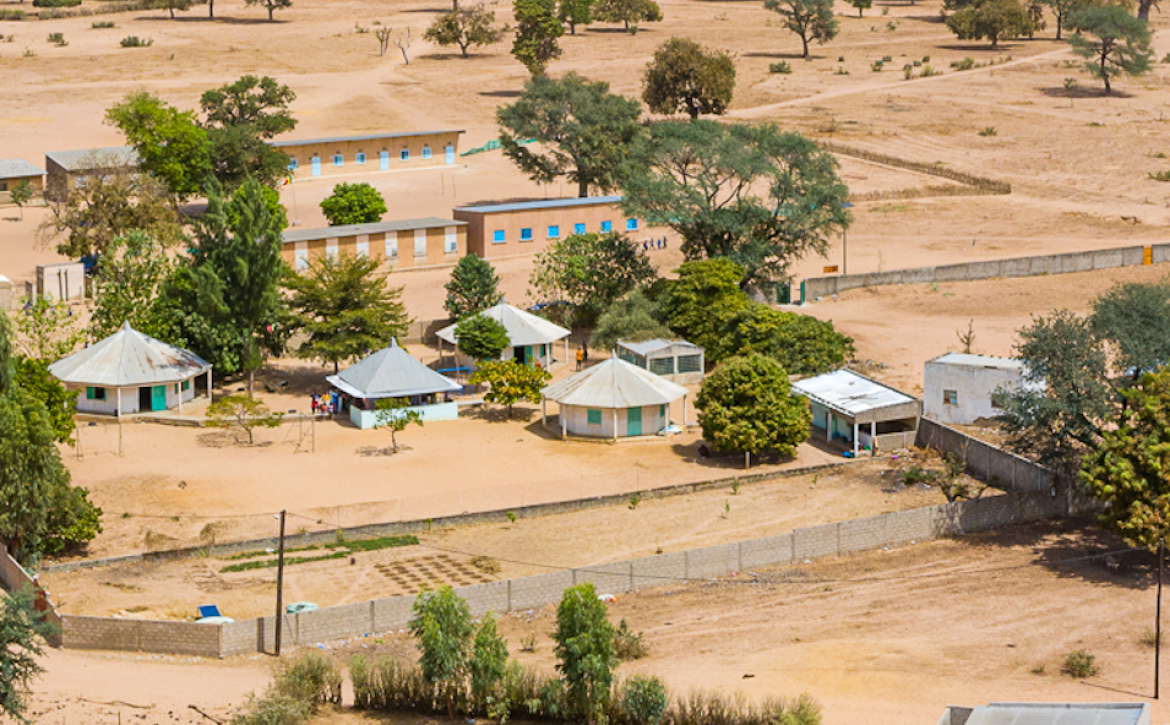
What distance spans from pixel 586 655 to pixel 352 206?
52.8 meters

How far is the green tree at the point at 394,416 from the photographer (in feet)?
180

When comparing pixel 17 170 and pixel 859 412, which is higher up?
pixel 17 170

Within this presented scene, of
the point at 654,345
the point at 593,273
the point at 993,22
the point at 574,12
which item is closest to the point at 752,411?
the point at 654,345

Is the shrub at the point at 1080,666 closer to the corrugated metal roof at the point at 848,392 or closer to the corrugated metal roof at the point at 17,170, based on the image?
Result: the corrugated metal roof at the point at 848,392

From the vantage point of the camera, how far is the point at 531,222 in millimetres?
82562

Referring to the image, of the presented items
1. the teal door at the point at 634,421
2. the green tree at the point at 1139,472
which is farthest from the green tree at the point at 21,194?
the green tree at the point at 1139,472

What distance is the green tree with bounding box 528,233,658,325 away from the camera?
227 ft

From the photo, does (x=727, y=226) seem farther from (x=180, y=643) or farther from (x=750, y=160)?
(x=180, y=643)

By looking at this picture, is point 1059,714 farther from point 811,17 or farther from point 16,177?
point 811,17

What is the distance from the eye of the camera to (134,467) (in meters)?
52.3

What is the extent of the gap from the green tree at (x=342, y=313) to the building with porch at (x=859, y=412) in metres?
16.0

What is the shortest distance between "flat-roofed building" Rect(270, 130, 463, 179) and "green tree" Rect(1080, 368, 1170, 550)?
2430 inches

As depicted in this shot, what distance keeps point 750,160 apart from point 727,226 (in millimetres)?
3034

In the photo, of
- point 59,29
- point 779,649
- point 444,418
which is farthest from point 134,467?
point 59,29
